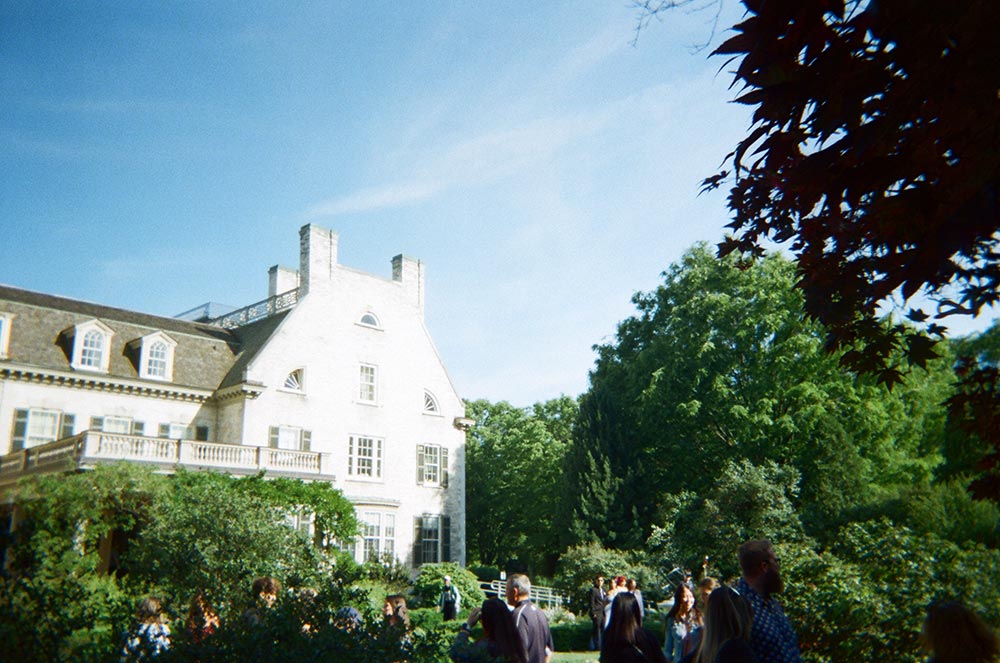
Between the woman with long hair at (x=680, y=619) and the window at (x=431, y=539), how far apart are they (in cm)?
2534

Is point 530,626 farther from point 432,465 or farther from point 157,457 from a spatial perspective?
point 432,465

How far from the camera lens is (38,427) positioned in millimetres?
27281

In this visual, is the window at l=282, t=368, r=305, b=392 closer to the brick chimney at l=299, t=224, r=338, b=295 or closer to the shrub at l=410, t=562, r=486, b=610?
the brick chimney at l=299, t=224, r=338, b=295

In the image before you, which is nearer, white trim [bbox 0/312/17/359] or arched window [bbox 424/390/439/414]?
white trim [bbox 0/312/17/359]

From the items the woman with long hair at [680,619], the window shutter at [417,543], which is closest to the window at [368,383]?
the window shutter at [417,543]

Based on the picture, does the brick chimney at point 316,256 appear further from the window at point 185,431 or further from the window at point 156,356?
the window at point 185,431

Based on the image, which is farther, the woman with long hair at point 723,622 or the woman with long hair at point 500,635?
the woman with long hair at point 500,635

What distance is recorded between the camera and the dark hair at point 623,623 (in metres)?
6.88

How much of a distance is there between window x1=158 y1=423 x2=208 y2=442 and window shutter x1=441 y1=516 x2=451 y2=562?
10.9m

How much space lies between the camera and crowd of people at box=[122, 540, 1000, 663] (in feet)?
13.6

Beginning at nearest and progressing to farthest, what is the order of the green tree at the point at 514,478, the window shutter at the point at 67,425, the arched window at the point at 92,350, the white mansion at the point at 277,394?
the white mansion at the point at 277,394, the window shutter at the point at 67,425, the arched window at the point at 92,350, the green tree at the point at 514,478

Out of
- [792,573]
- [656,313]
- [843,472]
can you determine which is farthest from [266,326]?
[792,573]

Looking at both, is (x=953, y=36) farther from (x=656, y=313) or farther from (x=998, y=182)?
(x=656, y=313)

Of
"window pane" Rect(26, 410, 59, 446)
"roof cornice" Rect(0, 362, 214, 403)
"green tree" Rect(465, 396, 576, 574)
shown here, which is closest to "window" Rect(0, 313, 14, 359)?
"roof cornice" Rect(0, 362, 214, 403)
